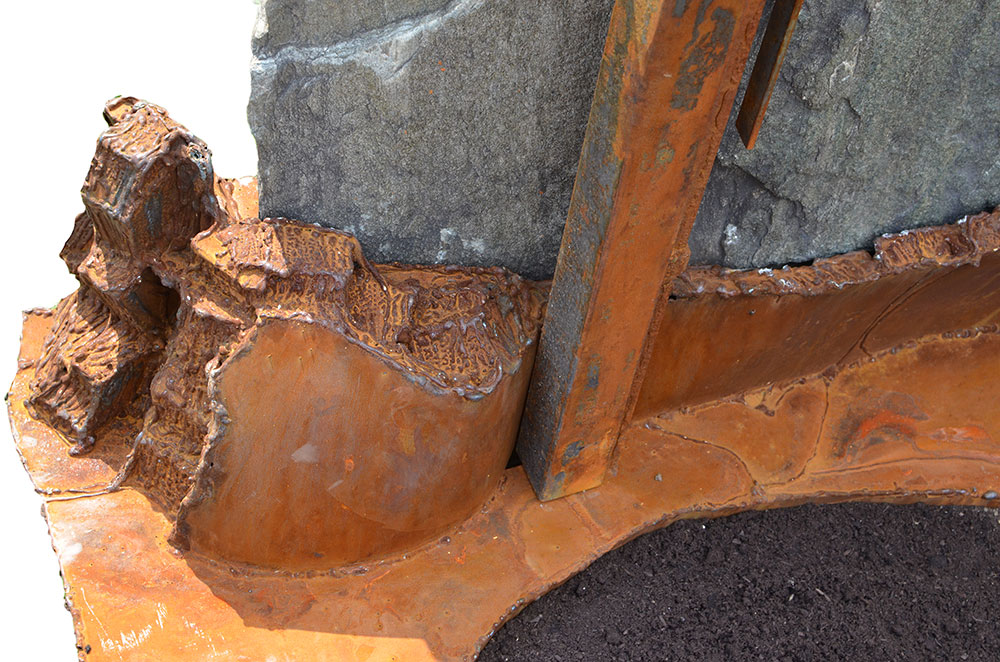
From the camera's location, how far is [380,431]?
2.23m

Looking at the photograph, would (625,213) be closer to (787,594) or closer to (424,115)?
(424,115)

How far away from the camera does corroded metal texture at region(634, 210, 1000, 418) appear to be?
8.55 feet

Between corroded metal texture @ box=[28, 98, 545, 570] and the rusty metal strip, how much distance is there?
69 centimetres

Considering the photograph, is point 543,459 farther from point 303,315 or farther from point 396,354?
point 303,315

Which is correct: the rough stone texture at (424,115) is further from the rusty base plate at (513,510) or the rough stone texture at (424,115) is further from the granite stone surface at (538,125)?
the rusty base plate at (513,510)

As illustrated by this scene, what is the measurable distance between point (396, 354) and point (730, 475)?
1.14 metres

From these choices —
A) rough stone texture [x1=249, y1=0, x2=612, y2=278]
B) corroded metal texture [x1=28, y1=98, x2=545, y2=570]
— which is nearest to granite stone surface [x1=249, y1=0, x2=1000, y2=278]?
rough stone texture [x1=249, y1=0, x2=612, y2=278]

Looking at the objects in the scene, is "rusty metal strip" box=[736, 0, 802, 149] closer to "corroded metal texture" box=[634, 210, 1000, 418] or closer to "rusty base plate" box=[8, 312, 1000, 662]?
"corroded metal texture" box=[634, 210, 1000, 418]

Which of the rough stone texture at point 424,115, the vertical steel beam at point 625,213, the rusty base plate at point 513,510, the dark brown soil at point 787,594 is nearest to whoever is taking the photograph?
the vertical steel beam at point 625,213

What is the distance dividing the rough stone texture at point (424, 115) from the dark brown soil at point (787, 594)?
99 centimetres

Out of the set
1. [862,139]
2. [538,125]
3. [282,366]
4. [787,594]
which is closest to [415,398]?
[282,366]

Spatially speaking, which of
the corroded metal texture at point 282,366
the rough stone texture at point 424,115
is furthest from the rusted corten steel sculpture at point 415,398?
the rough stone texture at point 424,115

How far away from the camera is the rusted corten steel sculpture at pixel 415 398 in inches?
83.3

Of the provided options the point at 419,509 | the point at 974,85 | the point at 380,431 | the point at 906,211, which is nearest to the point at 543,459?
the point at 419,509
